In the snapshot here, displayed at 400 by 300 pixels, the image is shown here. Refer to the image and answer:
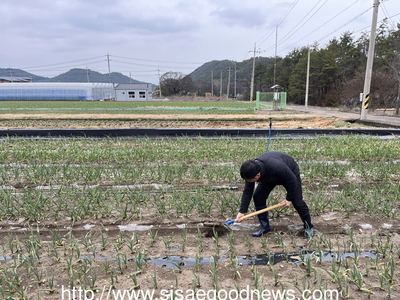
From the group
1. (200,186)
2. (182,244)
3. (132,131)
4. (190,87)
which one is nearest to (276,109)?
(132,131)

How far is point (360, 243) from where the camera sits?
117 inches

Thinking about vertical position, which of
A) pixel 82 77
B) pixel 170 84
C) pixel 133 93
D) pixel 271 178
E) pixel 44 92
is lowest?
pixel 271 178

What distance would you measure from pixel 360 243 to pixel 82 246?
9.36 feet

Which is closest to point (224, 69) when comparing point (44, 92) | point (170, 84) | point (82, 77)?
point (170, 84)

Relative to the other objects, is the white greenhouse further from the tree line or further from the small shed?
the tree line

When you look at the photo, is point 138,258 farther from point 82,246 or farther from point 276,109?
point 276,109

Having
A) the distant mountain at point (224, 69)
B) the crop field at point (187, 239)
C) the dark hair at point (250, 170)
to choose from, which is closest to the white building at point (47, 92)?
the crop field at point (187, 239)

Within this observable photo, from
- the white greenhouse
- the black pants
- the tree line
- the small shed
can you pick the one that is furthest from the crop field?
the small shed

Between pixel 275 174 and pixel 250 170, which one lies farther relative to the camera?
pixel 275 174

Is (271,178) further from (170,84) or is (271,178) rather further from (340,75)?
(170,84)

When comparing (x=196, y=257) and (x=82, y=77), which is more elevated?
(x=82, y=77)

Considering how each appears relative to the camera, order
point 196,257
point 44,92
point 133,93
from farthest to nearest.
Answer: point 133,93 → point 44,92 → point 196,257

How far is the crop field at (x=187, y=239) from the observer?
2393 millimetres

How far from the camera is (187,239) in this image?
320cm
